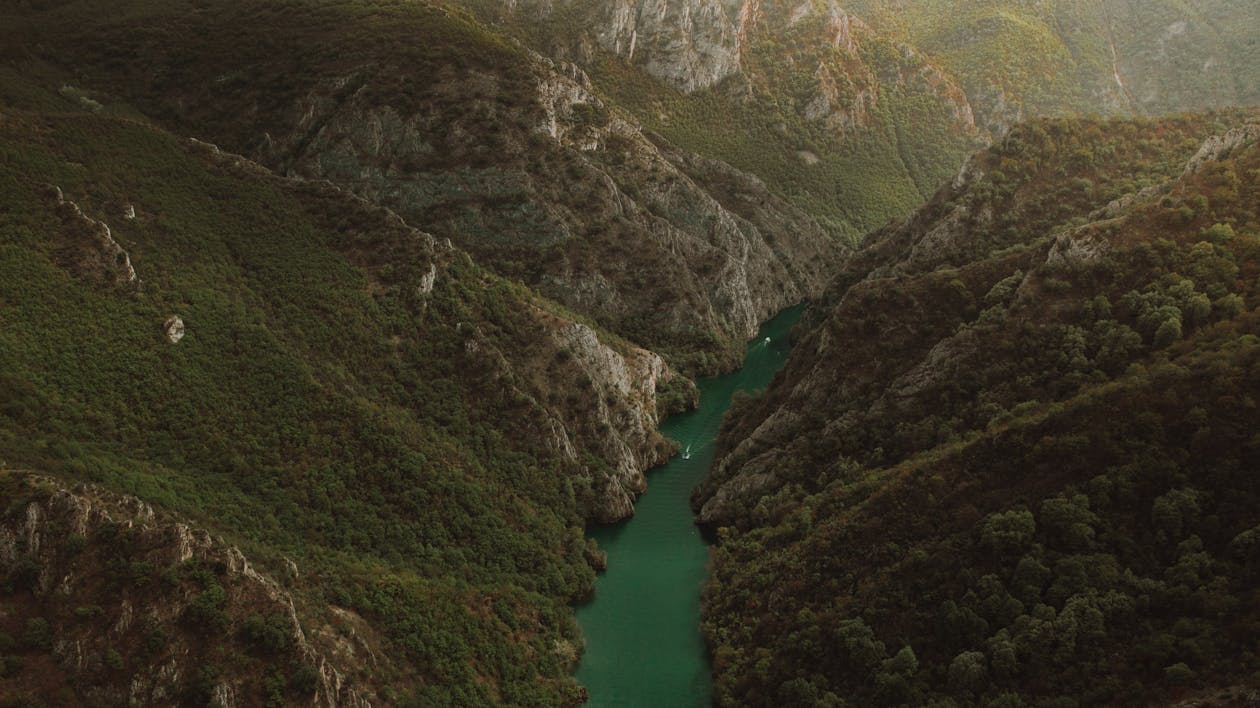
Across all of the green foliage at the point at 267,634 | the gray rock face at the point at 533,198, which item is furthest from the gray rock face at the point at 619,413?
the green foliage at the point at 267,634

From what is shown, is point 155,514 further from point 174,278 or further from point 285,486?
point 174,278

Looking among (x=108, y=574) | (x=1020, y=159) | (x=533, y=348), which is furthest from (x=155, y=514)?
(x=1020, y=159)

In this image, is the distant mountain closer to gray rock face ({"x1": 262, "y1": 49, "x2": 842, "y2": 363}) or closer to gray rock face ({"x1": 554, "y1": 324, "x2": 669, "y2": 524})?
gray rock face ({"x1": 554, "y1": 324, "x2": 669, "y2": 524})

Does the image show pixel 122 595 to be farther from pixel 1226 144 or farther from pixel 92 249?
pixel 1226 144

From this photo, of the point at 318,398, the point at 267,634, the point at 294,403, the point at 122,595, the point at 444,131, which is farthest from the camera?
the point at 444,131

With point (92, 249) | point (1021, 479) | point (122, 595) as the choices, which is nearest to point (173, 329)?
point (92, 249)

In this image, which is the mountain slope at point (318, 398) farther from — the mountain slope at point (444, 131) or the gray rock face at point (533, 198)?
the mountain slope at point (444, 131)
